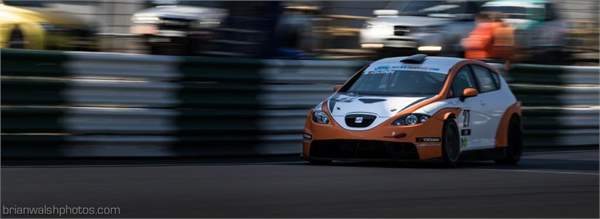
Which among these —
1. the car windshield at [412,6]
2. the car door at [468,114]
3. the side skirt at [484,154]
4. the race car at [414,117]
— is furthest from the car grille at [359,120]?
the car windshield at [412,6]

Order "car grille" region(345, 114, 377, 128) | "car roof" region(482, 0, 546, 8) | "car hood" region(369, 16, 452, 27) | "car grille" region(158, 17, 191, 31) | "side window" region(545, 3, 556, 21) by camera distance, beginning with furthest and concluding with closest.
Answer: "car roof" region(482, 0, 546, 8) < "side window" region(545, 3, 556, 21) < "car hood" region(369, 16, 452, 27) < "car grille" region(158, 17, 191, 31) < "car grille" region(345, 114, 377, 128)

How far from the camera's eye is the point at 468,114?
12109 mm

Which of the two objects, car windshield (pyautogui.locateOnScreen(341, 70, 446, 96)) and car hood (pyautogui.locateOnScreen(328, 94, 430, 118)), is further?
car windshield (pyautogui.locateOnScreen(341, 70, 446, 96))

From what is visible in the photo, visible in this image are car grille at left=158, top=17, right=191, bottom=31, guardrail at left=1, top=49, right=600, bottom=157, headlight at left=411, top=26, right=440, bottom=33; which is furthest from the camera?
headlight at left=411, top=26, right=440, bottom=33

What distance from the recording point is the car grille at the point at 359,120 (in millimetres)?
11406

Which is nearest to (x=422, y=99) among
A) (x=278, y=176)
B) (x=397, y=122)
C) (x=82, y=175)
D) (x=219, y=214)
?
(x=397, y=122)

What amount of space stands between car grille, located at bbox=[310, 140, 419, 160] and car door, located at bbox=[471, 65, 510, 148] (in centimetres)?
129

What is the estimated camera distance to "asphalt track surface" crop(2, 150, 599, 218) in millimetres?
7824

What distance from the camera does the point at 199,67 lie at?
1244cm

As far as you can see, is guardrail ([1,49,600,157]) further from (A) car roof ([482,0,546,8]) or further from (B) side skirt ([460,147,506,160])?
(A) car roof ([482,0,546,8])

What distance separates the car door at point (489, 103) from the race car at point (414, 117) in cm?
1

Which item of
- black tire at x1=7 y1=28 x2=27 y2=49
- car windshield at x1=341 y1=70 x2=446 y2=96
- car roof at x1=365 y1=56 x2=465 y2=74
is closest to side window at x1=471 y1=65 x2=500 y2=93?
car roof at x1=365 y1=56 x2=465 y2=74

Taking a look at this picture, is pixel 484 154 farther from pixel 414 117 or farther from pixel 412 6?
pixel 412 6

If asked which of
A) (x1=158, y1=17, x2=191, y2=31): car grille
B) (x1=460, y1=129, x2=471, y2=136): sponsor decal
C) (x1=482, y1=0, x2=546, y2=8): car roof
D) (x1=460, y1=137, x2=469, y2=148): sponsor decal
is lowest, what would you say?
(x1=460, y1=137, x2=469, y2=148): sponsor decal
